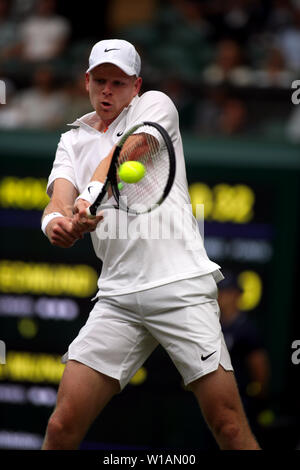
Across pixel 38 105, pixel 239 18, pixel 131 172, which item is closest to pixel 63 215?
pixel 131 172

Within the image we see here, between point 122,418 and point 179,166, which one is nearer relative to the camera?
point 179,166

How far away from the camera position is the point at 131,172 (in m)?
3.94

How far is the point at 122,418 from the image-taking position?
7707 mm

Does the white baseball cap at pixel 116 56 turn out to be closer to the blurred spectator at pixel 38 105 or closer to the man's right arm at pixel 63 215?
the man's right arm at pixel 63 215

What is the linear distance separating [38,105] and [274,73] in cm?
209

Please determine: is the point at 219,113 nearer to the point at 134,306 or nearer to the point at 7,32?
the point at 7,32

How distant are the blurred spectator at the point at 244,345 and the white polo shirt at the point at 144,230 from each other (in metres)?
3.03

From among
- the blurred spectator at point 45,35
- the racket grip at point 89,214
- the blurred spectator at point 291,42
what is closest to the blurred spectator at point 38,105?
the blurred spectator at point 45,35

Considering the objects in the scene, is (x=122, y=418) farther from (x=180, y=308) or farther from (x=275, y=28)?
(x=275, y=28)

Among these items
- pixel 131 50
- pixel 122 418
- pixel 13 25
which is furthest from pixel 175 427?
pixel 13 25

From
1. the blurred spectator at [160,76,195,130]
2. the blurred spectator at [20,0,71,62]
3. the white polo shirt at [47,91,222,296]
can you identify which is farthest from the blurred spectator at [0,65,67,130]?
the white polo shirt at [47,91,222,296]
